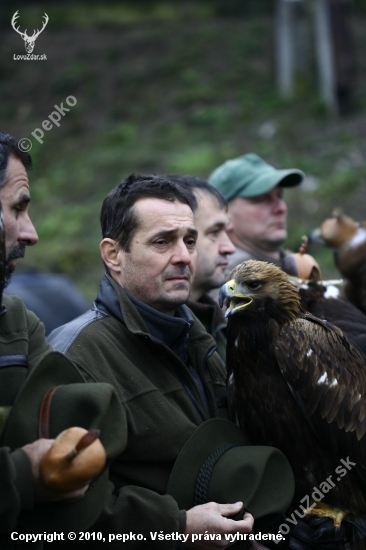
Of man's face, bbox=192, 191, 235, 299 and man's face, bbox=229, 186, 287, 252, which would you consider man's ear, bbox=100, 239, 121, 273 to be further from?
man's face, bbox=229, 186, 287, 252

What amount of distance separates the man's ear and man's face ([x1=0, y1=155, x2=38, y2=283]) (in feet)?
1.49

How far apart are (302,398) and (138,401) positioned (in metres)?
0.81

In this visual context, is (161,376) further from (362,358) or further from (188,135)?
(188,135)

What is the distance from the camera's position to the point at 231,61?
17031mm

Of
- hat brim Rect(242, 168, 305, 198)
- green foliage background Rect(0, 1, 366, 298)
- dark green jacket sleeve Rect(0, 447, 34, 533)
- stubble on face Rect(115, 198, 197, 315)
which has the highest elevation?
green foliage background Rect(0, 1, 366, 298)

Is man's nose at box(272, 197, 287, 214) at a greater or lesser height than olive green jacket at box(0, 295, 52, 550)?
greater

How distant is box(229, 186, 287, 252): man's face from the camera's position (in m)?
4.64

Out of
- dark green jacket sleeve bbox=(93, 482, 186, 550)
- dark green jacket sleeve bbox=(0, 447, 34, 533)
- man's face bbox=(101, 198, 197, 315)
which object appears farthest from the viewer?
man's face bbox=(101, 198, 197, 315)

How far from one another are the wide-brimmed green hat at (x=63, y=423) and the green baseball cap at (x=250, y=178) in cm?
267

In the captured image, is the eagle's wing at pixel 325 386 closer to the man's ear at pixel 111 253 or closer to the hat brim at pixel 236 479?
the hat brim at pixel 236 479

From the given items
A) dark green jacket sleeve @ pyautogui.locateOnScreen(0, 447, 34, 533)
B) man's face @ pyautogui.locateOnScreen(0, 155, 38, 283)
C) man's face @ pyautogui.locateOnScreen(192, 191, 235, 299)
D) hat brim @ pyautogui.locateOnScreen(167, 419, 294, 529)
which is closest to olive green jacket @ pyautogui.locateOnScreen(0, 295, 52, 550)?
dark green jacket sleeve @ pyautogui.locateOnScreen(0, 447, 34, 533)

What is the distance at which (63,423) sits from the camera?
7.32 feet

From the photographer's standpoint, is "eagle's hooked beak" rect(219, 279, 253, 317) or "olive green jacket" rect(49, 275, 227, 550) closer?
"olive green jacket" rect(49, 275, 227, 550)

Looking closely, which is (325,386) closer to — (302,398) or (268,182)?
(302,398)
